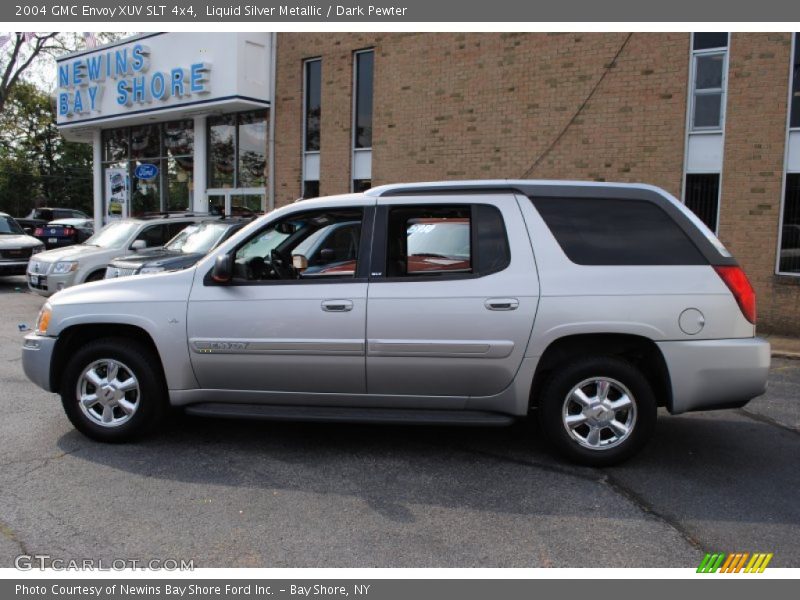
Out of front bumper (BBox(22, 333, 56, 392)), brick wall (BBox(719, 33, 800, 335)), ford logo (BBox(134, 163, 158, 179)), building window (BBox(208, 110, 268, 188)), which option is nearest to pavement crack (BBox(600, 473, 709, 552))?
front bumper (BBox(22, 333, 56, 392))

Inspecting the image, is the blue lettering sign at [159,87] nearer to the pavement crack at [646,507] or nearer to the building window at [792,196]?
the building window at [792,196]

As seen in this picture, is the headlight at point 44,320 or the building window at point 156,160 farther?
the building window at point 156,160

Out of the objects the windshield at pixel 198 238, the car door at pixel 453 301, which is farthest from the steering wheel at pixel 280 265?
the windshield at pixel 198 238

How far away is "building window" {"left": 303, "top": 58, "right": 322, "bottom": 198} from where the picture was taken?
1548 cm

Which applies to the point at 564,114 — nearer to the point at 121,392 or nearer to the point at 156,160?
the point at 121,392

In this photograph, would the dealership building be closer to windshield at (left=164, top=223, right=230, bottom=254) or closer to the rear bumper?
windshield at (left=164, top=223, right=230, bottom=254)

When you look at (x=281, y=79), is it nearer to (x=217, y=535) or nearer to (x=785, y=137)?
(x=785, y=137)

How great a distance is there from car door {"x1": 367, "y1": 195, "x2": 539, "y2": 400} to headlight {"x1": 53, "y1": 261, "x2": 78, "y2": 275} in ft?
26.4

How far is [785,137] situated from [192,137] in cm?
1383

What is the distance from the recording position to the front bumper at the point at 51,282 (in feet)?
36.2

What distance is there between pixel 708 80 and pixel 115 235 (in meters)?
10.1

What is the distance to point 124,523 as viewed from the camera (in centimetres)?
378

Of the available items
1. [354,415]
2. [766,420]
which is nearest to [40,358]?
[354,415]

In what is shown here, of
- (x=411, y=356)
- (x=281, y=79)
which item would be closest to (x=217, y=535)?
(x=411, y=356)
